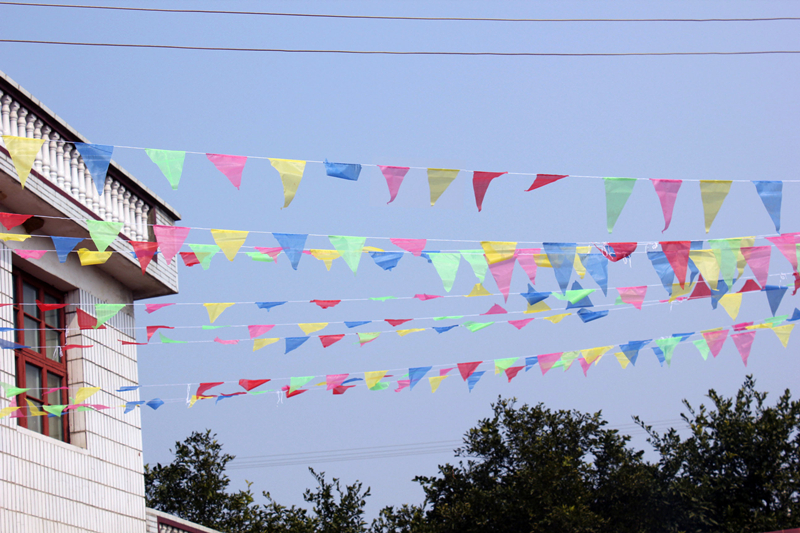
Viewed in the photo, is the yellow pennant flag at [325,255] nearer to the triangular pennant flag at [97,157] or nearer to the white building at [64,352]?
the triangular pennant flag at [97,157]

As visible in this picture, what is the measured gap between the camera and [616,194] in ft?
22.0

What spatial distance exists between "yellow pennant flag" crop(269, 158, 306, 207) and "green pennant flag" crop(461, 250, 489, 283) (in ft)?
5.58

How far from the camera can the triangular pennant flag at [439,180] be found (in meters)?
6.76

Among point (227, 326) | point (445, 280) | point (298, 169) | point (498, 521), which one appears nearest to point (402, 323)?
point (445, 280)

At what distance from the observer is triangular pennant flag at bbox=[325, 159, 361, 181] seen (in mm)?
6703

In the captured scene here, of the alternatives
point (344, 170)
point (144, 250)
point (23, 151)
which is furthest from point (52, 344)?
point (344, 170)

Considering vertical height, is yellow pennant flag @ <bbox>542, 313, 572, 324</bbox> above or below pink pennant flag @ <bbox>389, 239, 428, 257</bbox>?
below

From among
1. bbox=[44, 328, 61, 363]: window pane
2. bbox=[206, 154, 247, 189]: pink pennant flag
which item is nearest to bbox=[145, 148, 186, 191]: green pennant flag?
bbox=[206, 154, 247, 189]: pink pennant flag

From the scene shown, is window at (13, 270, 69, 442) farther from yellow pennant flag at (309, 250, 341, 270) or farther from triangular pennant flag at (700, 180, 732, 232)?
triangular pennant flag at (700, 180, 732, 232)

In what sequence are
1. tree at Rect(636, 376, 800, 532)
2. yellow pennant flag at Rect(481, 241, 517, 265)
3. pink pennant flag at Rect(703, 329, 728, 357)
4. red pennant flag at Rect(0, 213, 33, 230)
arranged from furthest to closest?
tree at Rect(636, 376, 800, 532)
pink pennant flag at Rect(703, 329, 728, 357)
yellow pennant flag at Rect(481, 241, 517, 265)
red pennant flag at Rect(0, 213, 33, 230)

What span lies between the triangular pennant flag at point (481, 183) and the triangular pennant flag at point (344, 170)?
3.06 ft

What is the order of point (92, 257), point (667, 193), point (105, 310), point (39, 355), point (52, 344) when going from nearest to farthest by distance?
point (667, 193) → point (92, 257) → point (105, 310) → point (39, 355) → point (52, 344)

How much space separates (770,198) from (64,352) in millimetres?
6816

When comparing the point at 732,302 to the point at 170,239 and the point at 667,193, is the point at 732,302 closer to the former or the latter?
the point at 667,193
